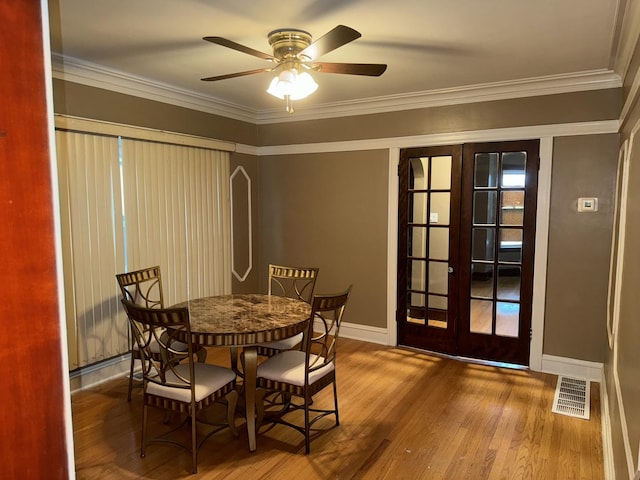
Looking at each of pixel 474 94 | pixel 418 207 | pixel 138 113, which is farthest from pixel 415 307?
pixel 138 113

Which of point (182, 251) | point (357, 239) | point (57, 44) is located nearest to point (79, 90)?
point (57, 44)

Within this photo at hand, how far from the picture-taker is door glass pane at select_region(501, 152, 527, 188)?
12.4 ft

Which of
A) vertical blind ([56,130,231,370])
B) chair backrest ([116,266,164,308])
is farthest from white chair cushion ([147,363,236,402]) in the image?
vertical blind ([56,130,231,370])

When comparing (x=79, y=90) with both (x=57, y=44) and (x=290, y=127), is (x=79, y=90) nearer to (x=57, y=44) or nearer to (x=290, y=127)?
(x=57, y=44)

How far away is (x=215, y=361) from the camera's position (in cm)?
402

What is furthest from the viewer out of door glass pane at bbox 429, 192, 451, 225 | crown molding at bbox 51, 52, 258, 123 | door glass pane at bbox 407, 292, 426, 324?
door glass pane at bbox 407, 292, 426, 324

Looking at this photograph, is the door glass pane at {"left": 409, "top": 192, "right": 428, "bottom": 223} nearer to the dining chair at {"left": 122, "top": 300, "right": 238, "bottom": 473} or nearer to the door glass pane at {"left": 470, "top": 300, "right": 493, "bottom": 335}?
the door glass pane at {"left": 470, "top": 300, "right": 493, "bottom": 335}

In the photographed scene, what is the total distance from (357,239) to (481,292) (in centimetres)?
137

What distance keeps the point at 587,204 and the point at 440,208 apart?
1.21 metres

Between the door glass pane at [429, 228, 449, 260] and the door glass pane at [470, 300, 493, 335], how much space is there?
526 millimetres

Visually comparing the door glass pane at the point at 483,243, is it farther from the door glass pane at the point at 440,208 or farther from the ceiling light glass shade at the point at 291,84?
the ceiling light glass shade at the point at 291,84

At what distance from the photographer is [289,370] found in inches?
106

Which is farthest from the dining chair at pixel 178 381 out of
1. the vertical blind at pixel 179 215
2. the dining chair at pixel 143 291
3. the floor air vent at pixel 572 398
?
the floor air vent at pixel 572 398

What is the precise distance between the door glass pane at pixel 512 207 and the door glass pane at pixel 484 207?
0.07 m
